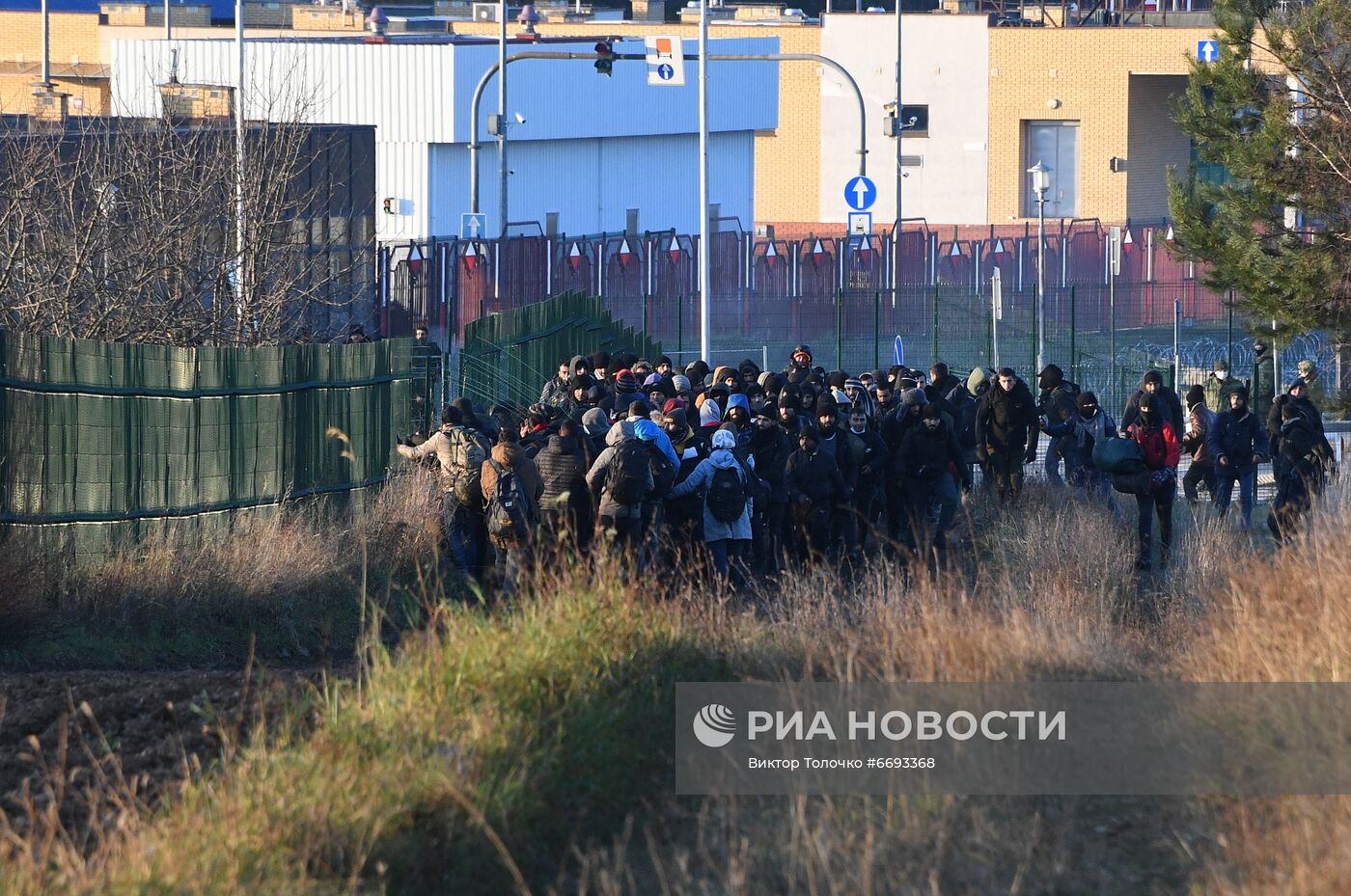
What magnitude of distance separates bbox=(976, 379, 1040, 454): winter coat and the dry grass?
7368 millimetres

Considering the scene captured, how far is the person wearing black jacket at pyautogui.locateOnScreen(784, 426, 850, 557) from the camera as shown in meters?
15.2

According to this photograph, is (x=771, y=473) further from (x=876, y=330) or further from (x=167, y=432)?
(x=876, y=330)

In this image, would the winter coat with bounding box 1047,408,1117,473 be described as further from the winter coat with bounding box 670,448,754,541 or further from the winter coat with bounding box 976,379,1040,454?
the winter coat with bounding box 670,448,754,541

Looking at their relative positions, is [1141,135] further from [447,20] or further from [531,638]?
[531,638]

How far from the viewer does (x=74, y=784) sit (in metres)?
8.62

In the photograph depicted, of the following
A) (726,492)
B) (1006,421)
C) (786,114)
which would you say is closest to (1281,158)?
(1006,421)

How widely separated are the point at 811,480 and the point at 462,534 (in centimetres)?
291

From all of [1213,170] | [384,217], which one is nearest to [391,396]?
[384,217]

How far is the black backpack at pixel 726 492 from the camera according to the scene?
14.2 meters

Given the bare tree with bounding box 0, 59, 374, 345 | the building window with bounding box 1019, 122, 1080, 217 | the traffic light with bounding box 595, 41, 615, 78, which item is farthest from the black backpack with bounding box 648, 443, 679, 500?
the building window with bounding box 1019, 122, 1080, 217

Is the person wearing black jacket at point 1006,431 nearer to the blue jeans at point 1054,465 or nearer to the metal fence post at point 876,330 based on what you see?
the blue jeans at point 1054,465

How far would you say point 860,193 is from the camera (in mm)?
29359

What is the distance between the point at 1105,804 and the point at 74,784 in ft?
15.0

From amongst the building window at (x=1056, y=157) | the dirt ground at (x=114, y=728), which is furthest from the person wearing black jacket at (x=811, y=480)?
the building window at (x=1056, y=157)
